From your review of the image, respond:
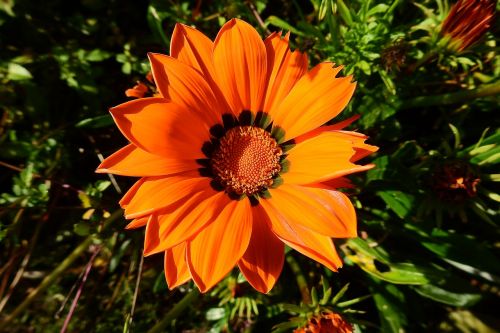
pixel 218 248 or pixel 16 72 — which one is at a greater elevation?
pixel 16 72

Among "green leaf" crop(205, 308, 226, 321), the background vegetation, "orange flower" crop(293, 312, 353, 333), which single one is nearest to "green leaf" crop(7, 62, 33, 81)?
the background vegetation

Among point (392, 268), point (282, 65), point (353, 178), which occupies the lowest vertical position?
point (392, 268)

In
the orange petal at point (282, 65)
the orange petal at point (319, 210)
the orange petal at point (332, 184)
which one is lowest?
the orange petal at point (319, 210)

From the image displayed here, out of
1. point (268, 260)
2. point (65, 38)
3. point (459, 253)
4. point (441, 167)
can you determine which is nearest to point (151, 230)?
point (268, 260)

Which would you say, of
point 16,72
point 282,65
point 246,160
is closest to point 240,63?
point 282,65

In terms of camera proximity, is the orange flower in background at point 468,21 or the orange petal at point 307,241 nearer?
the orange petal at point 307,241

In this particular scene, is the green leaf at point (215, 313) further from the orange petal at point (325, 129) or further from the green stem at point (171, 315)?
the orange petal at point (325, 129)

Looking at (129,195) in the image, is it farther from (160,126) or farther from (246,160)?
(246,160)

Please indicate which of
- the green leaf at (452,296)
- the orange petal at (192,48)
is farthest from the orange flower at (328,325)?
the orange petal at (192,48)
